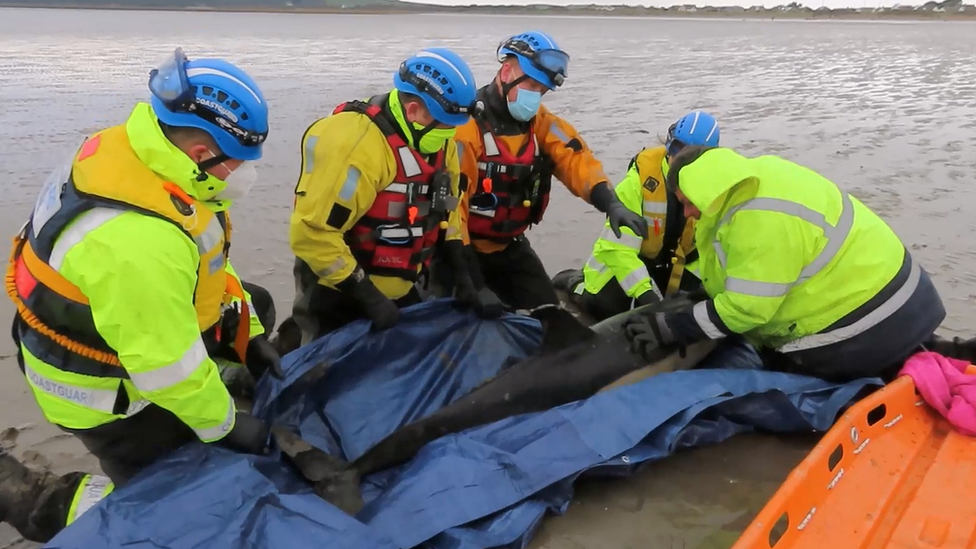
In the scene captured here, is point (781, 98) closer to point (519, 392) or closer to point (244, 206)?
point (244, 206)

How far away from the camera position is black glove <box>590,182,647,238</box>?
4.65 m

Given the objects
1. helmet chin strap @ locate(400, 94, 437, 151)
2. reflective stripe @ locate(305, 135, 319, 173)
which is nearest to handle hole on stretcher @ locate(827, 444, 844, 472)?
helmet chin strap @ locate(400, 94, 437, 151)

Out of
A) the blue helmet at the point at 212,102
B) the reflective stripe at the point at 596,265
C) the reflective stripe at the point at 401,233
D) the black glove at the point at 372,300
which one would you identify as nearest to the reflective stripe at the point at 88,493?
the black glove at the point at 372,300

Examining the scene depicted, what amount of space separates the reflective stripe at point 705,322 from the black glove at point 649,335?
16 centimetres

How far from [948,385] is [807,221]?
45.3 inches

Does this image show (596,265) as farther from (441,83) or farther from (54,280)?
(54,280)

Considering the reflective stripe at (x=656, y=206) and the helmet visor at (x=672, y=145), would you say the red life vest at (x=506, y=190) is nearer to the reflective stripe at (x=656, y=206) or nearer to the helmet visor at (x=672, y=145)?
the reflective stripe at (x=656, y=206)

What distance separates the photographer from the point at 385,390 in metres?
3.77

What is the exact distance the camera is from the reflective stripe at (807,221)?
3309 millimetres

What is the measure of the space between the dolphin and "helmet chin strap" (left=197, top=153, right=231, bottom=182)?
48.7 inches

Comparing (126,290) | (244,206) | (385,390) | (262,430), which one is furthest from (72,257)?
(244,206)

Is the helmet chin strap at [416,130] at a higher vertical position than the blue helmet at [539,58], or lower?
lower

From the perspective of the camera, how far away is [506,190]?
192 inches

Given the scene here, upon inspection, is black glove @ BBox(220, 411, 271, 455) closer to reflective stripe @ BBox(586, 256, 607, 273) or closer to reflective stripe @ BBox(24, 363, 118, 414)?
reflective stripe @ BBox(24, 363, 118, 414)
